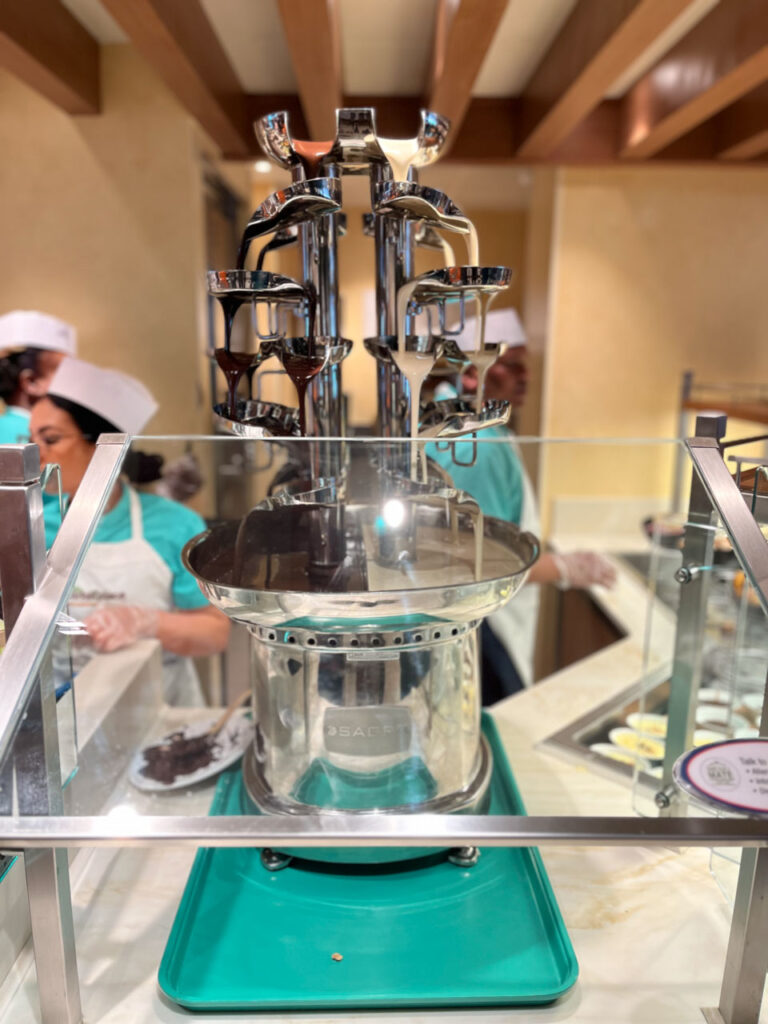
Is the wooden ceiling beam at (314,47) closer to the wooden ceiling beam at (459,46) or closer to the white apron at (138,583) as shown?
the wooden ceiling beam at (459,46)

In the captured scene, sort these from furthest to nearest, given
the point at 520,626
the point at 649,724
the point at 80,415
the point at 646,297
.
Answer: the point at 646,297
the point at 520,626
the point at 80,415
the point at 649,724

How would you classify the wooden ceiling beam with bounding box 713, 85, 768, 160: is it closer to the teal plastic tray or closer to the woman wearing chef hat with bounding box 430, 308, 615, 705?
the woman wearing chef hat with bounding box 430, 308, 615, 705

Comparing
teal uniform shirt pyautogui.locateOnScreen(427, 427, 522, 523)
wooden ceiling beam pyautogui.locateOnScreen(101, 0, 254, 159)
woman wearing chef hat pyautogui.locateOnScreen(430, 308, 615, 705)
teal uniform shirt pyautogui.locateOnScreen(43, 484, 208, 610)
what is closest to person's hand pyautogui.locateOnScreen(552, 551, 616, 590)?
woman wearing chef hat pyautogui.locateOnScreen(430, 308, 615, 705)

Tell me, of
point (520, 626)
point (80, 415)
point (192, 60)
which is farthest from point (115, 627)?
point (520, 626)

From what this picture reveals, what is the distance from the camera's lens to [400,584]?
1.83ft

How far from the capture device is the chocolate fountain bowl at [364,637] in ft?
1.81

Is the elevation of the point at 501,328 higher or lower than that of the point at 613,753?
higher

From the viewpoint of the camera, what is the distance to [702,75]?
58.5 inches

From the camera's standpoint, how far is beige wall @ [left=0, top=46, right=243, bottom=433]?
1.91m

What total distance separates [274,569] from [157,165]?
1.76m

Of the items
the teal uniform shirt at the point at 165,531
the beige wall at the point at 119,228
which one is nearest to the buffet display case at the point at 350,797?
the teal uniform shirt at the point at 165,531

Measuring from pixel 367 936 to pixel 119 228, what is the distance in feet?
6.30

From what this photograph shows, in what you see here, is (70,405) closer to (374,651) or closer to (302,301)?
(302,301)

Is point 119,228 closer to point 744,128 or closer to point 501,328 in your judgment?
point 501,328
